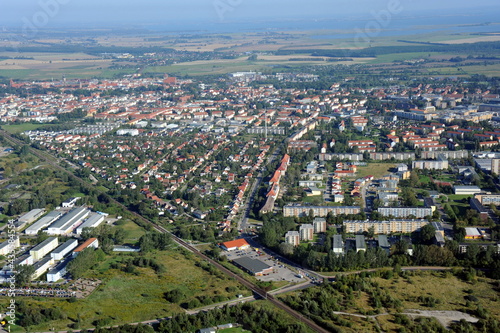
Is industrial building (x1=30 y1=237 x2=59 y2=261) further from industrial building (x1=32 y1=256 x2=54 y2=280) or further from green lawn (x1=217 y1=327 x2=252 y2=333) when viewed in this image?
green lawn (x1=217 y1=327 x2=252 y2=333)

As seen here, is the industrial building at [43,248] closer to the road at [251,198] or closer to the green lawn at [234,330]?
the road at [251,198]

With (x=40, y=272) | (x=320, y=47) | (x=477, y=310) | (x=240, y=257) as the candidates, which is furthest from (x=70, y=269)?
(x=320, y=47)

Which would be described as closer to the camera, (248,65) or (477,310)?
(477,310)

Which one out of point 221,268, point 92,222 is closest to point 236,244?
point 221,268

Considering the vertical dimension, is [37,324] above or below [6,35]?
below

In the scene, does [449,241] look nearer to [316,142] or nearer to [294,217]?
[294,217]

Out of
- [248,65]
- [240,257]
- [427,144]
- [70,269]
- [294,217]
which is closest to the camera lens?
[70,269]

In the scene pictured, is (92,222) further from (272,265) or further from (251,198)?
(272,265)

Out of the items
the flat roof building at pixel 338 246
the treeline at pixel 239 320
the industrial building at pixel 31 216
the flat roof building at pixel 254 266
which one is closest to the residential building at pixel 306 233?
the flat roof building at pixel 338 246
